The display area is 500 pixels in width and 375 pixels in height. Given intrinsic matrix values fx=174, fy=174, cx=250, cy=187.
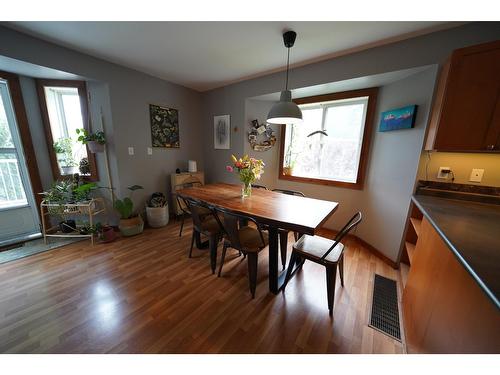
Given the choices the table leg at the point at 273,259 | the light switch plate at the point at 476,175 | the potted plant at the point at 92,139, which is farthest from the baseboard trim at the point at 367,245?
the potted plant at the point at 92,139

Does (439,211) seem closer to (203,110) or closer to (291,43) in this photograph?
(291,43)

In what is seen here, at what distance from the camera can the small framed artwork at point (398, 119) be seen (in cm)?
183

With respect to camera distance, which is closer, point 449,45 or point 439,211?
point 439,211

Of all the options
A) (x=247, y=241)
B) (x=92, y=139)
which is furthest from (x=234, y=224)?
(x=92, y=139)

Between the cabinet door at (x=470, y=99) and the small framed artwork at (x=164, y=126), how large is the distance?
11.8ft

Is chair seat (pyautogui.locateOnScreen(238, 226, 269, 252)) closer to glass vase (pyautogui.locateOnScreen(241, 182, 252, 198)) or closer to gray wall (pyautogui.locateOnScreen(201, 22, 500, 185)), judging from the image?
glass vase (pyautogui.locateOnScreen(241, 182, 252, 198))

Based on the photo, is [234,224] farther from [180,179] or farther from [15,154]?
[15,154]

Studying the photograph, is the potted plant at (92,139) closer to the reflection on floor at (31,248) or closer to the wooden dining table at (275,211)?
the reflection on floor at (31,248)

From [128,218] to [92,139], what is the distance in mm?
1265

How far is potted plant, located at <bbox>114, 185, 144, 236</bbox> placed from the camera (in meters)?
2.57

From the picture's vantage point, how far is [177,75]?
9.43 ft

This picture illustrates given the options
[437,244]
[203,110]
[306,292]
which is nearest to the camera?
[437,244]
